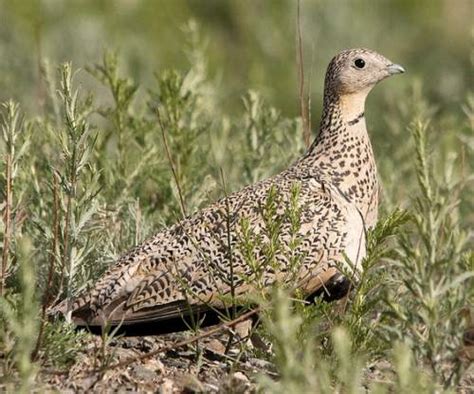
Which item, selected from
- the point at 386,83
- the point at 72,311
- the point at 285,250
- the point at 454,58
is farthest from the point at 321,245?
the point at 454,58

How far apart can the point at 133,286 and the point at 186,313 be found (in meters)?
0.27

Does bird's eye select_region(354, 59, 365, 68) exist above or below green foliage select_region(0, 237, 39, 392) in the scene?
above

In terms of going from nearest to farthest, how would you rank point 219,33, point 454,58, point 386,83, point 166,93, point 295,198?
point 295,198 → point 166,93 → point 386,83 → point 454,58 → point 219,33

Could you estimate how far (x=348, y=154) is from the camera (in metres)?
6.45

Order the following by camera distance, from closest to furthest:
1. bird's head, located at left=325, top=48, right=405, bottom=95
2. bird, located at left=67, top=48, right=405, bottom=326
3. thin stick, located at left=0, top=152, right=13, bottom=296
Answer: thin stick, located at left=0, top=152, right=13, bottom=296, bird, located at left=67, top=48, right=405, bottom=326, bird's head, located at left=325, top=48, right=405, bottom=95

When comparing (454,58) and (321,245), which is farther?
(454,58)

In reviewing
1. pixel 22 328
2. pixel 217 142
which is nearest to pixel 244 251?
pixel 22 328

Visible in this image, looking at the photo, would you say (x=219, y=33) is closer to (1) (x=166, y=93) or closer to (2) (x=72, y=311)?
(1) (x=166, y=93)

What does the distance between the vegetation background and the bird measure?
0.58 feet

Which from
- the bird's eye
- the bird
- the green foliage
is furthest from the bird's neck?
the green foliage

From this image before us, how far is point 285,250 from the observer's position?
18.6 feet

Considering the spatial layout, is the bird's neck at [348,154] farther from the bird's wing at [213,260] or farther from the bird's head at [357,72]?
the bird's wing at [213,260]

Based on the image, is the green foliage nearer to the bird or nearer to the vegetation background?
the vegetation background

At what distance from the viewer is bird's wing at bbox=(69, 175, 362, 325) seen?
5.70 meters
